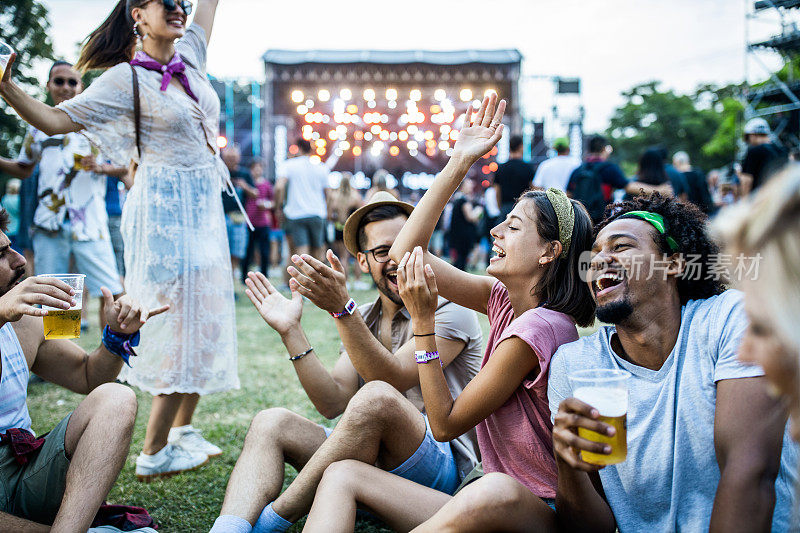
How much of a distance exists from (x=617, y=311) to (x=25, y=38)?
73.9ft

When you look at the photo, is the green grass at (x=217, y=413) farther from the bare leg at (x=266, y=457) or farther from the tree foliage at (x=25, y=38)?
the tree foliage at (x=25, y=38)

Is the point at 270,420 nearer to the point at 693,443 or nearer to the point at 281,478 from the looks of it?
the point at 281,478

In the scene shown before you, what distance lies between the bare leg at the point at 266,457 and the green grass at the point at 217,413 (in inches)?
13.4

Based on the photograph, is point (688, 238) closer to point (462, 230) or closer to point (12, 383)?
point (12, 383)

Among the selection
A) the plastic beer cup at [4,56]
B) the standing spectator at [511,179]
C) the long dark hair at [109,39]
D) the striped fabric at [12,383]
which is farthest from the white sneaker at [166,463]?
the standing spectator at [511,179]

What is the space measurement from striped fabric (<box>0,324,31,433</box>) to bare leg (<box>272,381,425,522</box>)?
97cm

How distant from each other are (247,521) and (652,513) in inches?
52.4

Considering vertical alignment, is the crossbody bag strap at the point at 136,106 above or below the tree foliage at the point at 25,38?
below

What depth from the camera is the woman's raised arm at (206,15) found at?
3.19 metres

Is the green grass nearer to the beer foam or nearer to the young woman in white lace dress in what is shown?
the young woman in white lace dress

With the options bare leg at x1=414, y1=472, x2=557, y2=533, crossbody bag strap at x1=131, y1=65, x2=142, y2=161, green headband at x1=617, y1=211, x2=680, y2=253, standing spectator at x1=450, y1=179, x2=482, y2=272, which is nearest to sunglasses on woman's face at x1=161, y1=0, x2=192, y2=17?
crossbody bag strap at x1=131, y1=65, x2=142, y2=161

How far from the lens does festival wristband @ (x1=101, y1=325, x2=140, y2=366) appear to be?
2.31m

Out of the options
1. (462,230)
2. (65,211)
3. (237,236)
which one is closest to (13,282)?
(65,211)

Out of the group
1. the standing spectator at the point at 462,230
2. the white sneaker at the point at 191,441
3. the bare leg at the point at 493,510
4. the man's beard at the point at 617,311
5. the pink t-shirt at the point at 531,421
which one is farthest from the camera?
the standing spectator at the point at 462,230
